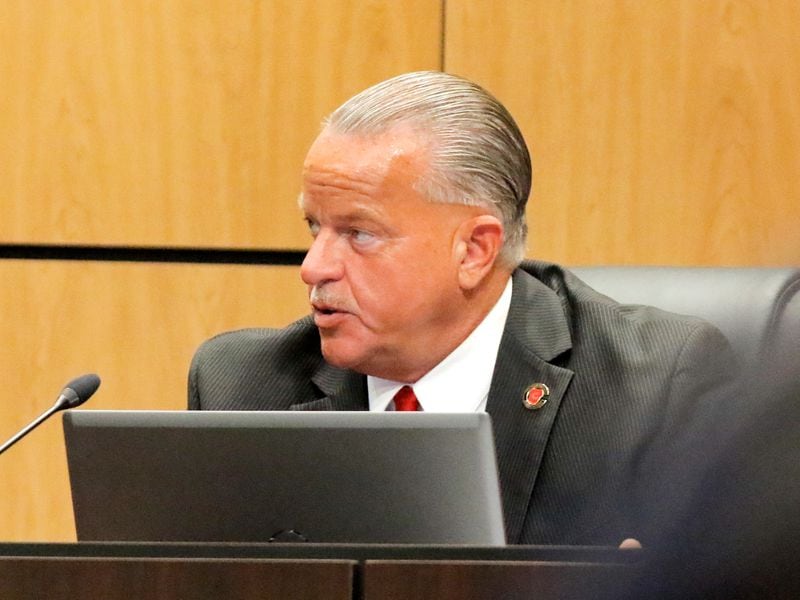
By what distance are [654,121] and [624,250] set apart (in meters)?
0.29

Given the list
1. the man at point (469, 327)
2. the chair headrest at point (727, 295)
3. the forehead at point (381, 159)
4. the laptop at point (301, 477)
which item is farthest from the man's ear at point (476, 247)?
the laptop at point (301, 477)

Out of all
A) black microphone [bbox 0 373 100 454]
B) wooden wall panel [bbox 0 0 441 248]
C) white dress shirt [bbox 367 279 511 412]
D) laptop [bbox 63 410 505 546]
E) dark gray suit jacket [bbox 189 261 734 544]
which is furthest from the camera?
wooden wall panel [bbox 0 0 441 248]

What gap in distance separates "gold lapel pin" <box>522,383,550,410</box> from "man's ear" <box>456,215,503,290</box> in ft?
0.58

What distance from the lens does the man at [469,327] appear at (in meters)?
1.69

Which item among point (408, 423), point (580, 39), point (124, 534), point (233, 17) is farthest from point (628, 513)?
point (233, 17)

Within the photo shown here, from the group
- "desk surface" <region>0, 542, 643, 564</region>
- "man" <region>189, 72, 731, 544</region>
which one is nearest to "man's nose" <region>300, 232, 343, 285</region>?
"man" <region>189, 72, 731, 544</region>

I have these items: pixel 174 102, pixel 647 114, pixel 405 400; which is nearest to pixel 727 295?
pixel 405 400

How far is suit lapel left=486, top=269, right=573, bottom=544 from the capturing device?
166cm

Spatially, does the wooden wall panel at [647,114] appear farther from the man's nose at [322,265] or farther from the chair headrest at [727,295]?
the man's nose at [322,265]

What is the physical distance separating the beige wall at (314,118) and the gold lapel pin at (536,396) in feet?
3.27

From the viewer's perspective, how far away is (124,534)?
119 cm

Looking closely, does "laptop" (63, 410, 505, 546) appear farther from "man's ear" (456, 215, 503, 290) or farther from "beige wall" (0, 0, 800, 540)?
"beige wall" (0, 0, 800, 540)

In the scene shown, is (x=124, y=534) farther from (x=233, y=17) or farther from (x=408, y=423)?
(x=233, y=17)

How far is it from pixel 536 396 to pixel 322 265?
35 cm
